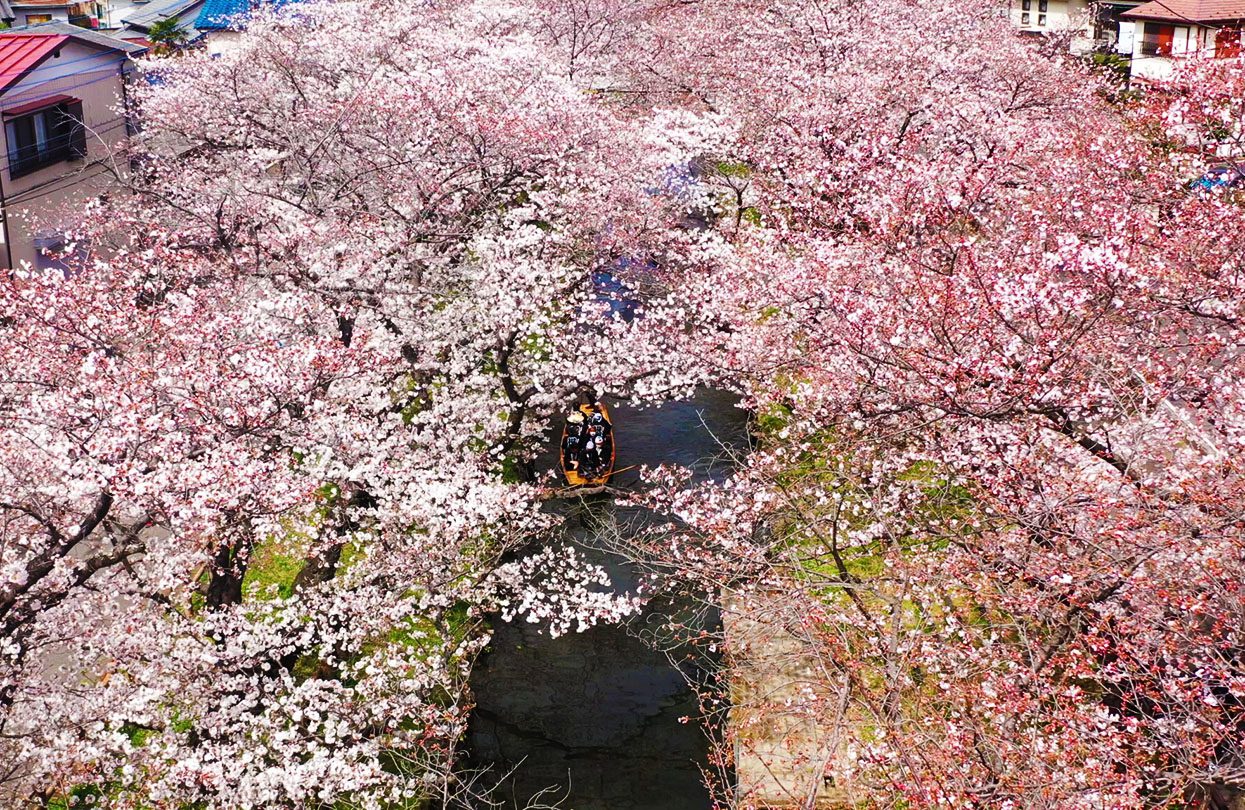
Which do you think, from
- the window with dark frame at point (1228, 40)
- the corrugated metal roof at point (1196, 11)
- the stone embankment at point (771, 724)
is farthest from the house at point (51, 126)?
the corrugated metal roof at point (1196, 11)

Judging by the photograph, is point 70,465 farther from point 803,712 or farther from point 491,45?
point 491,45

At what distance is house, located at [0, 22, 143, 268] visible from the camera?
23750mm

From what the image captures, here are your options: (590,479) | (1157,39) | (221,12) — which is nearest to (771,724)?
Result: (590,479)

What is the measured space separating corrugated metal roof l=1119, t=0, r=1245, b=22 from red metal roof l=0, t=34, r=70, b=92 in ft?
116

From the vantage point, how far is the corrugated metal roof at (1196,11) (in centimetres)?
3200

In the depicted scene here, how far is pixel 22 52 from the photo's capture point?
2475 centimetres

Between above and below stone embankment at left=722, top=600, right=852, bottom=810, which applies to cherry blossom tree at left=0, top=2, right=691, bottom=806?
above

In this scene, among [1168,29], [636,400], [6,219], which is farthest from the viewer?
[1168,29]

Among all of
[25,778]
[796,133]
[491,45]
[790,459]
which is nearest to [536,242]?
[790,459]

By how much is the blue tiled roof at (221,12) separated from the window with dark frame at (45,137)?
45.1 feet

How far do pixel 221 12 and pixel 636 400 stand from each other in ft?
117

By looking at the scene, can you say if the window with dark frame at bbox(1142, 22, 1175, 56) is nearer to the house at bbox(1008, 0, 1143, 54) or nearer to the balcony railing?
the house at bbox(1008, 0, 1143, 54)

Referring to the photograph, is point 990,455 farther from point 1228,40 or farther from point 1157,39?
point 1157,39

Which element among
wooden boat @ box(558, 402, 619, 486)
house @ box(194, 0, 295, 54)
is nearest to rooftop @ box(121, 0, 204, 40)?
house @ box(194, 0, 295, 54)
